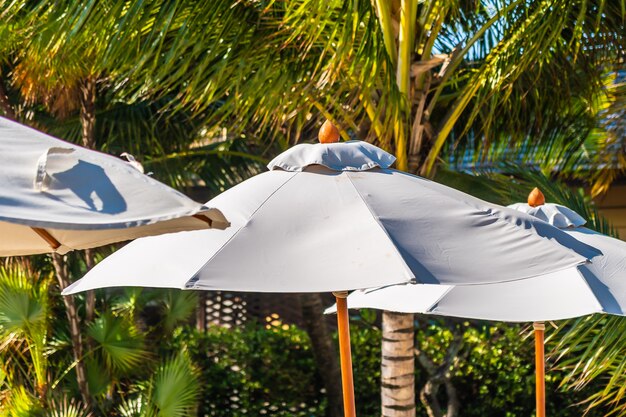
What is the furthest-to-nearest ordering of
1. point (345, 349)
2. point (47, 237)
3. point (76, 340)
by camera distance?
1. point (76, 340)
2. point (345, 349)
3. point (47, 237)

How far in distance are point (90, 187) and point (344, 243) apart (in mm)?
995

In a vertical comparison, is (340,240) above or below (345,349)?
above

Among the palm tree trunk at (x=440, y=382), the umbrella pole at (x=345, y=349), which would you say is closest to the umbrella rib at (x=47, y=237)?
the umbrella pole at (x=345, y=349)

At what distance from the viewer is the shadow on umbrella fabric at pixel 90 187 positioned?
2.36 m

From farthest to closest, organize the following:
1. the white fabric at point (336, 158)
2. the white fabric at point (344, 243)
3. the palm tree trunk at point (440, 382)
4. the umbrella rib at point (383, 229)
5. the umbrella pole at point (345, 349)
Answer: the palm tree trunk at point (440, 382) → the umbrella pole at point (345, 349) → the white fabric at point (336, 158) → the white fabric at point (344, 243) → the umbrella rib at point (383, 229)

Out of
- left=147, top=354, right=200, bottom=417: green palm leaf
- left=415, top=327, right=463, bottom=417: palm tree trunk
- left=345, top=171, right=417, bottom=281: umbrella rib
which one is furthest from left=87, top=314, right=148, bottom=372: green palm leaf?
left=345, top=171, right=417, bottom=281: umbrella rib

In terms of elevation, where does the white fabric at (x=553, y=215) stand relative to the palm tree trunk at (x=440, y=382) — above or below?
above

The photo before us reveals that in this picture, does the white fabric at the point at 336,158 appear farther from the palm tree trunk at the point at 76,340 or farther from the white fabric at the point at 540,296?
the palm tree trunk at the point at 76,340

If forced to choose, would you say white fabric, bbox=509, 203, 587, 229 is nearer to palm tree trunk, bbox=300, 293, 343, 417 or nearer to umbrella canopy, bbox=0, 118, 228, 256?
umbrella canopy, bbox=0, 118, 228, 256

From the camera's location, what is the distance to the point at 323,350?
8969 mm

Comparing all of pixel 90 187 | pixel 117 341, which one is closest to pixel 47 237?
pixel 90 187

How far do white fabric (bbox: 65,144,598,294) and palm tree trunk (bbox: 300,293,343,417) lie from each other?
17.6 feet

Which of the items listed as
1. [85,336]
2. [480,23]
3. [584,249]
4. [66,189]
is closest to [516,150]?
[480,23]

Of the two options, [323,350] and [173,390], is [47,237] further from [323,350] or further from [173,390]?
[323,350]
